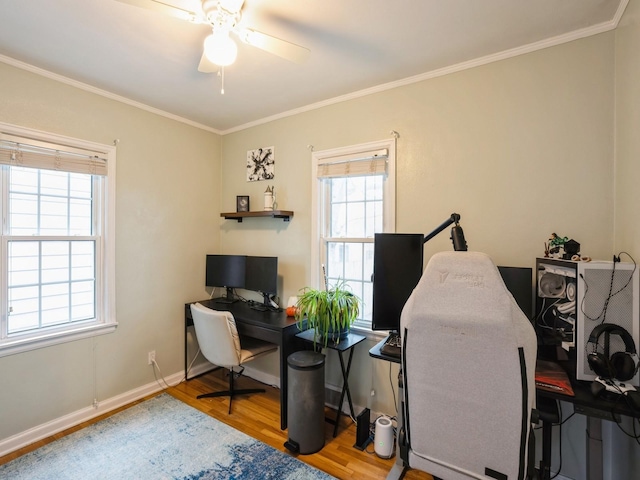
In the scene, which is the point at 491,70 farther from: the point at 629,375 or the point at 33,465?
the point at 33,465

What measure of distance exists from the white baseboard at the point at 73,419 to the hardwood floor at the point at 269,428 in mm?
50

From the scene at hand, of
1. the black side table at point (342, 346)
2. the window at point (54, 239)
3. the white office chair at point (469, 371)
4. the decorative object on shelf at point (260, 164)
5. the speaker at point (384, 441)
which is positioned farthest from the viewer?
the decorative object on shelf at point (260, 164)

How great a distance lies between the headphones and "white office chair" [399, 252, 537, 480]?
55cm

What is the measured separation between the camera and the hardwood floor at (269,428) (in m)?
2.04

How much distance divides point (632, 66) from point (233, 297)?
3387 millimetres

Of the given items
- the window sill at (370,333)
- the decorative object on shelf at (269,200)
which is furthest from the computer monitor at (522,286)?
the decorative object on shelf at (269,200)

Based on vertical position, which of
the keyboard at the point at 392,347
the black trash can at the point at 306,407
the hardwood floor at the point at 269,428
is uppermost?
the keyboard at the point at 392,347

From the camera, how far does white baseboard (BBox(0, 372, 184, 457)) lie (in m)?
2.20

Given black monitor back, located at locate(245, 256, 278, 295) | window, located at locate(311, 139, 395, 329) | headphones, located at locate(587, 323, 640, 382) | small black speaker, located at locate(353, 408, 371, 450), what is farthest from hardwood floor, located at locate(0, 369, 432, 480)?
headphones, located at locate(587, 323, 640, 382)

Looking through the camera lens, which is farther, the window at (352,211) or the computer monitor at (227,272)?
the computer monitor at (227,272)

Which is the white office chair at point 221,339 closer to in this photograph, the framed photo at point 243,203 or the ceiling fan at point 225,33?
the framed photo at point 243,203

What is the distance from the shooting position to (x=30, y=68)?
2248mm

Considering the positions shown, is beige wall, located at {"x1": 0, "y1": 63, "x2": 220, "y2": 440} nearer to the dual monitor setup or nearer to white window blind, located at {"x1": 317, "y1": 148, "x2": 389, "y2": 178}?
the dual monitor setup

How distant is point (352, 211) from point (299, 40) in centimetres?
134
